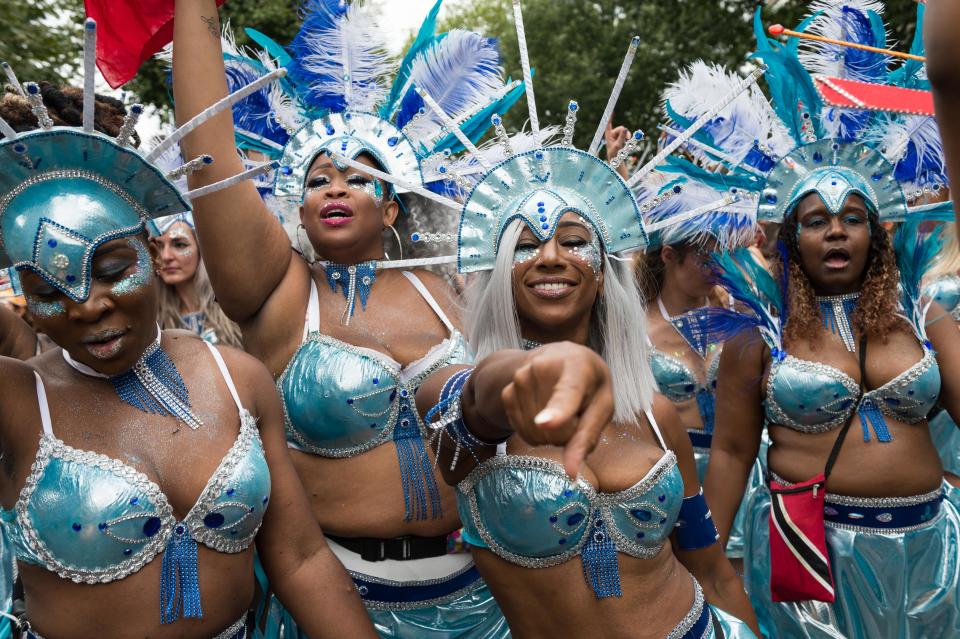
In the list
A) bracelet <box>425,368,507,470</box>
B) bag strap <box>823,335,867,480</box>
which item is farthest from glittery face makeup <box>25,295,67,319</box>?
bag strap <box>823,335,867,480</box>

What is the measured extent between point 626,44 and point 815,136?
13191mm

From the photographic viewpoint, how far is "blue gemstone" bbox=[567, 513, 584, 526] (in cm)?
234

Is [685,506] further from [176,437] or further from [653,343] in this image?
[653,343]

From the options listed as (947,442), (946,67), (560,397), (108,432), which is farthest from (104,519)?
(947,442)

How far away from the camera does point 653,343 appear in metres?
5.51

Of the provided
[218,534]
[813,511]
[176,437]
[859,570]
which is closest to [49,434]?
[176,437]

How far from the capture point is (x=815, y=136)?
400 cm

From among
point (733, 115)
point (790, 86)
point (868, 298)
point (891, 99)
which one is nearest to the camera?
point (891, 99)

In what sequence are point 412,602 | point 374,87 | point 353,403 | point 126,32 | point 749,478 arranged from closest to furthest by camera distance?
point 126,32 < point 353,403 < point 412,602 < point 374,87 < point 749,478

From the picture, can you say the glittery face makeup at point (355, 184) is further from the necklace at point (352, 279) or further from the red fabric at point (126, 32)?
the red fabric at point (126, 32)

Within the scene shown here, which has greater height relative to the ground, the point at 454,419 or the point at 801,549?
the point at 454,419

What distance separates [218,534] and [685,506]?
127cm

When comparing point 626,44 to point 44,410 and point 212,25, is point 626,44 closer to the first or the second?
point 212,25

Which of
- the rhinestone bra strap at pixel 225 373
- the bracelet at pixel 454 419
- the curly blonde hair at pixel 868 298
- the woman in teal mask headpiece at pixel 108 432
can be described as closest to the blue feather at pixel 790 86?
the curly blonde hair at pixel 868 298
